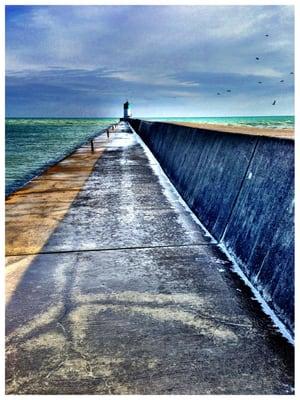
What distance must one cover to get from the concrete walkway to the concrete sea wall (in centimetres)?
17

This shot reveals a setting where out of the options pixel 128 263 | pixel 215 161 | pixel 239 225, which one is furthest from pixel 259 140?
pixel 128 263

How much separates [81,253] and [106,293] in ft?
3.38

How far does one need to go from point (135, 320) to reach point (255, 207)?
148 cm

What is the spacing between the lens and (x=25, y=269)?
11.8 feet

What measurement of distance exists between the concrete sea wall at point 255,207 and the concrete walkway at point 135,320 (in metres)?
0.17

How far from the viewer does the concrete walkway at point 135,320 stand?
6.70 ft

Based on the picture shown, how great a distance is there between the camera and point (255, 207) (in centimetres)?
335

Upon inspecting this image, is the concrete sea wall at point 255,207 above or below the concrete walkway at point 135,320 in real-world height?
above

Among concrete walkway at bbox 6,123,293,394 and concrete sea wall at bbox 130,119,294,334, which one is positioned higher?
concrete sea wall at bbox 130,119,294,334

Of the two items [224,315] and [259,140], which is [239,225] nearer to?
[259,140]

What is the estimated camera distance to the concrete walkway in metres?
2.04

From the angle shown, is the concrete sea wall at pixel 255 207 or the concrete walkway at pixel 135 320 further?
the concrete sea wall at pixel 255 207

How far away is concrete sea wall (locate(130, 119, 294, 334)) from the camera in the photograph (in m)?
2.62

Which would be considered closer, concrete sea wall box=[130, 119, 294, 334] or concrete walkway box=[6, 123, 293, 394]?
concrete walkway box=[6, 123, 293, 394]
